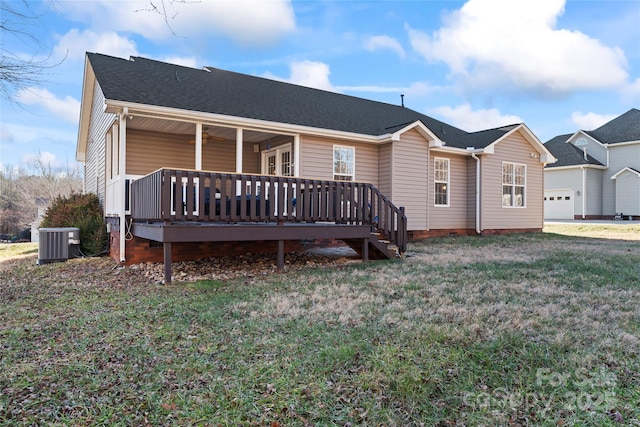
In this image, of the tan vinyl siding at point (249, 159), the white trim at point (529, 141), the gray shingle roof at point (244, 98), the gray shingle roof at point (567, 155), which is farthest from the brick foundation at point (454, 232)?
the gray shingle roof at point (567, 155)

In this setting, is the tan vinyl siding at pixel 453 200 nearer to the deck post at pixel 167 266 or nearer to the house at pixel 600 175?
the deck post at pixel 167 266

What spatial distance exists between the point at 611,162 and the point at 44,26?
1189 inches

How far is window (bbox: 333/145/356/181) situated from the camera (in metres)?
11.1

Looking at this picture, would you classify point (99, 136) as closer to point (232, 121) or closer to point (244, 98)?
point (244, 98)

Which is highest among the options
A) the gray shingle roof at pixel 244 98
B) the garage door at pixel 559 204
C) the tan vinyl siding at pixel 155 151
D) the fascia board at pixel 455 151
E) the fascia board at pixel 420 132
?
the gray shingle roof at pixel 244 98

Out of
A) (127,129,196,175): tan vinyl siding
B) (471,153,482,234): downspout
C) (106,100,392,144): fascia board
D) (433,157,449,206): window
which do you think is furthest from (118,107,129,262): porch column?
(471,153,482,234): downspout

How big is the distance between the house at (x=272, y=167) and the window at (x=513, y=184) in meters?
0.05

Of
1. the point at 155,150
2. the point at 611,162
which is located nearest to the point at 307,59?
the point at 155,150

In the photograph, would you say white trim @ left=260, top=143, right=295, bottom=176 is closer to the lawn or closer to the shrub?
the shrub

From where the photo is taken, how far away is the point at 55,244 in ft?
28.5

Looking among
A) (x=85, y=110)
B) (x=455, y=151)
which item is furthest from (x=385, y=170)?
(x=85, y=110)

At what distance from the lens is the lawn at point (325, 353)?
256 cm

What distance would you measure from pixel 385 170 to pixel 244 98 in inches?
176

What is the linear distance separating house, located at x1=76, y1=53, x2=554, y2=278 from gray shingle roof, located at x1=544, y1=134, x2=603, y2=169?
12.9m
